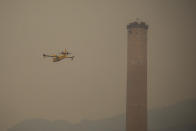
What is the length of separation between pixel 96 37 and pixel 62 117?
102 cm

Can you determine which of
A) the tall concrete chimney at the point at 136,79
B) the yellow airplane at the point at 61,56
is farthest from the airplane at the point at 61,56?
the tall concrete chimney at the point at 136,79

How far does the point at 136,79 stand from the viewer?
1.85m

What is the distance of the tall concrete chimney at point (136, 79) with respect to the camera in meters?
1.86

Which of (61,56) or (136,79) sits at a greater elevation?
(61,56)

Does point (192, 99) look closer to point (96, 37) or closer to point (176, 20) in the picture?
point (176, 20)

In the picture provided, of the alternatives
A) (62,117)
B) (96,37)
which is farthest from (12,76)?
(96,37)

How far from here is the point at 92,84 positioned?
190 cm

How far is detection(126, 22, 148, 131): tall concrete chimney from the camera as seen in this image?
6.09ft

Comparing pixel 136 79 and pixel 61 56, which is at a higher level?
pixel 61 56

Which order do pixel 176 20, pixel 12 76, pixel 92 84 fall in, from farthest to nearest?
1. pixel 176 20
2. pixel 92 84
3. pixel 12 76

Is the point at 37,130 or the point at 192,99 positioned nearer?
the point at 37,130

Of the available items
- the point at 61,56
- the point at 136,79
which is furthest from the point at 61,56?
the point at 136,79

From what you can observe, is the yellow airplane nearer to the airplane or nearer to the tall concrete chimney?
the airplane

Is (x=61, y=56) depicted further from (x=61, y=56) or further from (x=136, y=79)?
(x=136, y=79)
